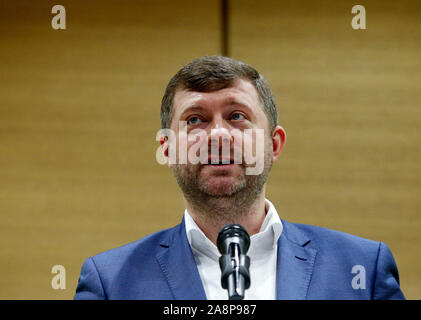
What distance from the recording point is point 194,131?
56.4 inches

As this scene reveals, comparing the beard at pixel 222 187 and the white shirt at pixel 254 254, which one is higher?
the beard at pixel 222 187

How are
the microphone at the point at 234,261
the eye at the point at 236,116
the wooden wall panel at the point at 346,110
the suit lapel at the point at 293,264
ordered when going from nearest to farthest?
the microphone at the point at 234,261
the suit lapel at the point at 293,264
the eye at the point at 236,116
the wooden wall panel at the point at 346,110

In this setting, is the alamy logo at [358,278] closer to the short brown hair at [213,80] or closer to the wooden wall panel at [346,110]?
the short brown hair at [213,80]

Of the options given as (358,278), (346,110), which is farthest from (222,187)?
(346,110)

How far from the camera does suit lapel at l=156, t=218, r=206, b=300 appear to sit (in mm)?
1359

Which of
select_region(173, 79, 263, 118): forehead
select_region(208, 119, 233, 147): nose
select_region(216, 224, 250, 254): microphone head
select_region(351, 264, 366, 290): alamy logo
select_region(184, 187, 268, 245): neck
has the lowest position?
select_region(351, 264, 366, 290): alamy logo

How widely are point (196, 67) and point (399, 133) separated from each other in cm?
121

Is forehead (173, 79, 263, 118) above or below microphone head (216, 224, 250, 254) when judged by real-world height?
above

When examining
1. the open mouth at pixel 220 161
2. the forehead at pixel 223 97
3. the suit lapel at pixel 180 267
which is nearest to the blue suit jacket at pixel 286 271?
the suit lapel at pixel 180 267

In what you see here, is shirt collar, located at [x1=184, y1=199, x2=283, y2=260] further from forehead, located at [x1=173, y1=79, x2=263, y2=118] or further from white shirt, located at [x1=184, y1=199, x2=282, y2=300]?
forehead, located at [x1=173, y1=79, x2=263, y2=118]

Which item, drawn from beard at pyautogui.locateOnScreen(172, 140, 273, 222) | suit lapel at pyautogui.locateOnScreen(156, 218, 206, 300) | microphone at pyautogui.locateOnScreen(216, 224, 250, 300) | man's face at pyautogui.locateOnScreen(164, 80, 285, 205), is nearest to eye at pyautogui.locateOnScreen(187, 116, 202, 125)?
man's face at pyautogui.locateOnScreen(164, 80, 285, 205)

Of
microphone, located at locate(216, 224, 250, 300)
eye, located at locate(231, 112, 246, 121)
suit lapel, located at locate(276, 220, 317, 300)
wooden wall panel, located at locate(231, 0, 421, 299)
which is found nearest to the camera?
microphone, located at locate(216, 224, 250, 300)

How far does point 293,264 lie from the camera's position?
56.6 inches

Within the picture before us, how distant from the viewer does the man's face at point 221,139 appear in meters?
1.39
